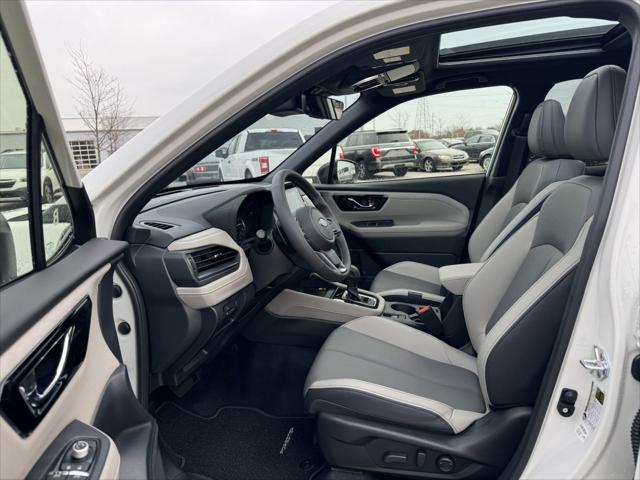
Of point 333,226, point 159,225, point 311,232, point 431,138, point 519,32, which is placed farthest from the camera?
point 431,138

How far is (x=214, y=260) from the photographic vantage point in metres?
1.56

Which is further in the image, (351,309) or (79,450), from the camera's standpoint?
(351,309)

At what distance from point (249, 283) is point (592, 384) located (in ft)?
3.71

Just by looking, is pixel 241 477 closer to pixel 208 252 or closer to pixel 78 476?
pixel 208 252

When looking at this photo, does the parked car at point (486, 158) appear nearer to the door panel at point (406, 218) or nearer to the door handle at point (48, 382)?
the door panel at point (406, 218)

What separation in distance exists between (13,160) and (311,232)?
1.05m

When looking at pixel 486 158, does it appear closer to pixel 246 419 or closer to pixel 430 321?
pixel 430 321

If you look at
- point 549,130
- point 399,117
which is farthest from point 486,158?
point 549,130

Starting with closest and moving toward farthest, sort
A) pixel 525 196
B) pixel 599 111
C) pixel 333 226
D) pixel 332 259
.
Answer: pixel 599 111, pixel 332 259, pixel 333 226, pixel 525 196

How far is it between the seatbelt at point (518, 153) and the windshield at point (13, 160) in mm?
2805

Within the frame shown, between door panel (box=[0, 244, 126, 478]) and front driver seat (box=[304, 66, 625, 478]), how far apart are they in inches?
27.8

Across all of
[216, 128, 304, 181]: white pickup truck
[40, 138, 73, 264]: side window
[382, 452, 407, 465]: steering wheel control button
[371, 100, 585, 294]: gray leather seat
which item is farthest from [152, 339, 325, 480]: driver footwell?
[40, 138, 73, 264]: side window

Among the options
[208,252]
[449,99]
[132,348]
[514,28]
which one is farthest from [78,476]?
[449,99]

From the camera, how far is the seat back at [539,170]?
207 centimetres
